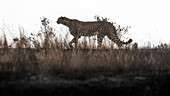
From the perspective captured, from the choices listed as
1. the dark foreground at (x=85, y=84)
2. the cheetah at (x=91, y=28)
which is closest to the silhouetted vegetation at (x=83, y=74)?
the dark foreground at (x=85, y=84)

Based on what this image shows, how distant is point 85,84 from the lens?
3438 mm

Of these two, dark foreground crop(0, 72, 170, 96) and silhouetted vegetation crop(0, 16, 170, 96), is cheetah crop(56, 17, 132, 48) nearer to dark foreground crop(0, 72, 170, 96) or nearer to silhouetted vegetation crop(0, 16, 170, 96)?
silhouetted vegetation crop(0, 16, 170, 96)

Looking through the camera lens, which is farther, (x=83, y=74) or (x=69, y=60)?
(x=69, y=60)

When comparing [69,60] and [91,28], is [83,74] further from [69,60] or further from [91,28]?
[91,28]

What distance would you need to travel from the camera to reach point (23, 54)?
6195mm

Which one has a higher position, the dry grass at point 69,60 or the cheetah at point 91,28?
the cheetah at point 91,28

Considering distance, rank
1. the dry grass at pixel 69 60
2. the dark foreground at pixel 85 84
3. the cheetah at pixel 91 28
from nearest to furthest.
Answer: the dark foreground at pixel 85 84 → the dry grass at pixel 69 60 → the cheetah at pixel 91 28

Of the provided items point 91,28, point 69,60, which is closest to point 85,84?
point 69,60

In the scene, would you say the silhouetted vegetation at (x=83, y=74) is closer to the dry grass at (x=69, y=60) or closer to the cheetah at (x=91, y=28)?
the dry grass at (x=69, y=60)

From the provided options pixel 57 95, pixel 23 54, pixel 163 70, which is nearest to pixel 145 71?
pixel 163 70

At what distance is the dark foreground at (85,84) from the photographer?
3108 millimetres

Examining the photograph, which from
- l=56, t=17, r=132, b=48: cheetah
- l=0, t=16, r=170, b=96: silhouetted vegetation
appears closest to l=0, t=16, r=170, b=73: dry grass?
l=0, t=16, r=170, b=96: silhouetted vegetation

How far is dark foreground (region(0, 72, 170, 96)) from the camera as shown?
10.2ft

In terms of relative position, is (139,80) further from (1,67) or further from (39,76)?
(1,67)
